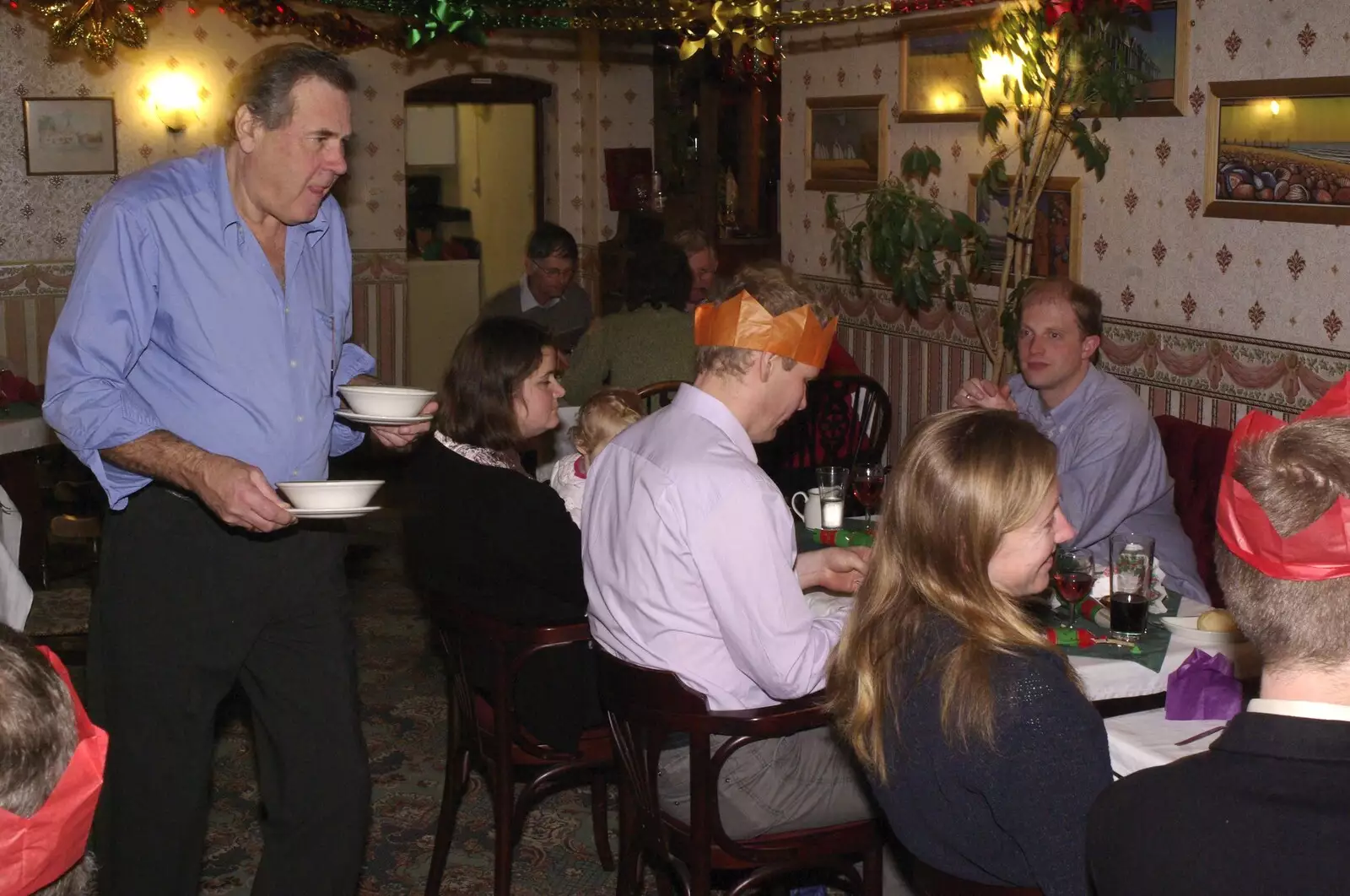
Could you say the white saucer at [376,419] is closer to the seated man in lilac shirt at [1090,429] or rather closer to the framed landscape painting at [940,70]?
the seated man in lilac shirt at [1090,429]

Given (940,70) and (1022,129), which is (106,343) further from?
(940,70)

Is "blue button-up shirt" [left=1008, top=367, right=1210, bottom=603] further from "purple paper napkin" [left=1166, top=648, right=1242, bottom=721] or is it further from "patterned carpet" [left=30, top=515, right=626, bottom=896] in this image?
"patterned carpet" [left=30, top=515, right=626, bottom=896]

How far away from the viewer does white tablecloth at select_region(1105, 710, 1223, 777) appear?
2.13m

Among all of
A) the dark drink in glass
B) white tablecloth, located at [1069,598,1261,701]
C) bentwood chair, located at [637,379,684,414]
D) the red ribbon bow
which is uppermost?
the red ribbon bow

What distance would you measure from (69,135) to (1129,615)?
7.60 m

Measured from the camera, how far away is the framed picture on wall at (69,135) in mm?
8281

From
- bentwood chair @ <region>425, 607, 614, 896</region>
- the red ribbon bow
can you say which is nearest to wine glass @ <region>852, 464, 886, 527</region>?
bentwood chair @ <region>425, 607, 614, 896</region>

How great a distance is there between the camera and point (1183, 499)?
4.52 meters

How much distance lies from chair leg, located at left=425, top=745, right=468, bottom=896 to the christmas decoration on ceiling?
9.97 feet

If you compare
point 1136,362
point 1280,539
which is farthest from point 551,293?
point 1280,539

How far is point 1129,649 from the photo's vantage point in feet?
8.68

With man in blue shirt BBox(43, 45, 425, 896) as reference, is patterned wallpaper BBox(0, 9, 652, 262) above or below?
above

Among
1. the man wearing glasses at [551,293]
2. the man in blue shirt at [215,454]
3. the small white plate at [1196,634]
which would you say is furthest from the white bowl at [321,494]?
the man wearing glasses at [551,293]

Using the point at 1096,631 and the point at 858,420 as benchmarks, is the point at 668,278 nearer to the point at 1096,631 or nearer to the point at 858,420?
the point at 858,420
